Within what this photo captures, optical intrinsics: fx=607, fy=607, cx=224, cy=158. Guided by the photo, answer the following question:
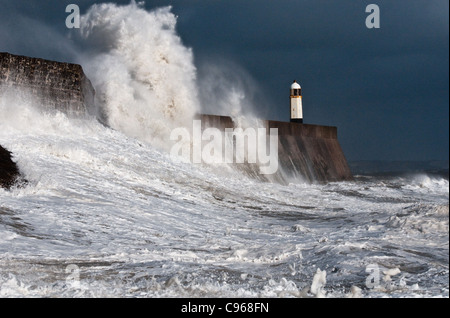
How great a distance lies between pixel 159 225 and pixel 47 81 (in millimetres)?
5534

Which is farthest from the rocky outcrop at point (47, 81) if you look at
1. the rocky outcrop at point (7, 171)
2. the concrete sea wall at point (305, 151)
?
the concrete sea wall at point (305, 151)

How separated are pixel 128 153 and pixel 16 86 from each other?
7.81 feet

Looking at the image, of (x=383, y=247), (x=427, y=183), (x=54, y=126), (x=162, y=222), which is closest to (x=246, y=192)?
(x=54, y=126)

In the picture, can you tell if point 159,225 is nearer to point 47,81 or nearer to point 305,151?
point 47,81

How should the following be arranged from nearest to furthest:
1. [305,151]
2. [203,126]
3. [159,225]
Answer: [159,225]
[203,126]
[305,151]

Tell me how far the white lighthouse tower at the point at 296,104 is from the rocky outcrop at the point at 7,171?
18.1m

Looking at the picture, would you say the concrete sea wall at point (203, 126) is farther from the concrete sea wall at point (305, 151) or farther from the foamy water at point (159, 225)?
the foamy water at point (159, 225)

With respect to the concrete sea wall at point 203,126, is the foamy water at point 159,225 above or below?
below

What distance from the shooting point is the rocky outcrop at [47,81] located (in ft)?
36.5

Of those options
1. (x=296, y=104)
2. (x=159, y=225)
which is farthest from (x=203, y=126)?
(x=296, y=104)

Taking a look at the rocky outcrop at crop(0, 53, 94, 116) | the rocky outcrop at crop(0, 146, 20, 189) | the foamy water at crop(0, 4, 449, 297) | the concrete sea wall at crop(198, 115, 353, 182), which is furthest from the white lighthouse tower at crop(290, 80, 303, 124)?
the rocky outcrop at crop(0, 146, 20, 189)

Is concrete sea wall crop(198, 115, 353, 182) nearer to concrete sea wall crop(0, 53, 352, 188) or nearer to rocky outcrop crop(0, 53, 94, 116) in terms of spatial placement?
concrete sea wall crop(0, 53, 352, 188)

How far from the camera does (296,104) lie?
26.3 metres

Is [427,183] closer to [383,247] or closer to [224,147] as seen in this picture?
[224,147]
